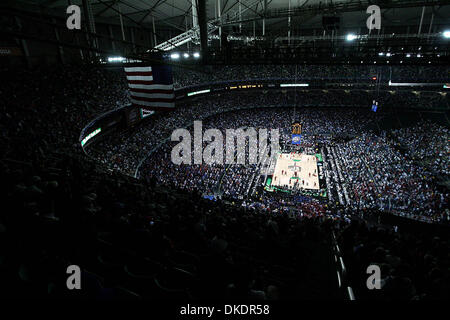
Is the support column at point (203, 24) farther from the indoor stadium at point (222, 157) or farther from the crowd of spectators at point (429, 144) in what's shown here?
the crowd of spectators at point (429, 144)

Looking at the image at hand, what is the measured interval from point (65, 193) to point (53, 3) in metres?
18.2

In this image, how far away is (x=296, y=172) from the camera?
25422 mm

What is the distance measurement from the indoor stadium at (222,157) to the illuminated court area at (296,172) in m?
0.25

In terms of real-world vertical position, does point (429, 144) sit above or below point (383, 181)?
above

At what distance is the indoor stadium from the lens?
3682 millimetres

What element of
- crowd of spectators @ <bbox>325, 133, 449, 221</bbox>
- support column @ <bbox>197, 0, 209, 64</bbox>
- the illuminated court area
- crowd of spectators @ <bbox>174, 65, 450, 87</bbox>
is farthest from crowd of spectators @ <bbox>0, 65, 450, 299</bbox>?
crowd of spectators @ <bbox>174, 65, 450, 87</bbox>

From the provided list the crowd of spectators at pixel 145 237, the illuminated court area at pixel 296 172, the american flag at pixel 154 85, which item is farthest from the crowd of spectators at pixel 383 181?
the american flag at pixel 154 85

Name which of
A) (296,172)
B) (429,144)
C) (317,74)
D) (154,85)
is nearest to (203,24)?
(154,85)

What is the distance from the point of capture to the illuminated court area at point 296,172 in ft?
77.2

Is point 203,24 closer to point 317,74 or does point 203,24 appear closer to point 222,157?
point 222,157

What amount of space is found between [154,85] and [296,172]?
17.3 meters

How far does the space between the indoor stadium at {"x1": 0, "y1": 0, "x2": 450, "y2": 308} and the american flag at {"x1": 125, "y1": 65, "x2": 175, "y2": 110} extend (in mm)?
69
